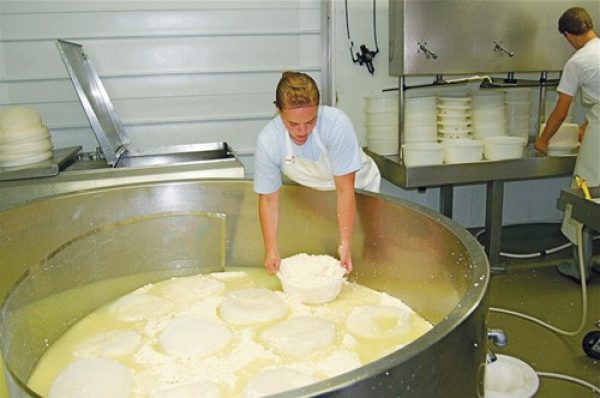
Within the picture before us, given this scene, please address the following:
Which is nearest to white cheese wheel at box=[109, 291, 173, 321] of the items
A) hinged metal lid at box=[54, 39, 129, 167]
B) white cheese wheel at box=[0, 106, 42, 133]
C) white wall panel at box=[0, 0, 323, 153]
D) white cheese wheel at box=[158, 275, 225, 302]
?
white cheese wheel at box=[158, 275, 225, 302]

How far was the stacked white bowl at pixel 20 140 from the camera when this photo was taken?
2.44 m

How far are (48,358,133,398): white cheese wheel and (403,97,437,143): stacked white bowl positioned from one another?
2.36 metres

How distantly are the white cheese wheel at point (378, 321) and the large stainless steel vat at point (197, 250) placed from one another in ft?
0.24

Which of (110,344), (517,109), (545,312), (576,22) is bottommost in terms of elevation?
(545,312)

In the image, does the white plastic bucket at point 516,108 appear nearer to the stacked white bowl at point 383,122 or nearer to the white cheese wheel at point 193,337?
the stacked white bowl at point 383,122

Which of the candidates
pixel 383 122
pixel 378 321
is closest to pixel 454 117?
pixel 383 122

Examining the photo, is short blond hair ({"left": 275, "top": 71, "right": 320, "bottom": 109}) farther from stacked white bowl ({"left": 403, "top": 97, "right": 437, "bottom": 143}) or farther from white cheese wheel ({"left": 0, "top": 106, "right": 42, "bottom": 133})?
stacked white bowl ({"left": 403, "top": 97, "right": 437, "bottom": 143})

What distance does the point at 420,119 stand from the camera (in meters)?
3.23

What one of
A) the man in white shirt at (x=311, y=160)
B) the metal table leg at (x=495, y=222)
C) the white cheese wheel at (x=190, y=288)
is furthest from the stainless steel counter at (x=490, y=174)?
the white cheese wheel at (x=190, y=288)

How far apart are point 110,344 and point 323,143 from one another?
91cm

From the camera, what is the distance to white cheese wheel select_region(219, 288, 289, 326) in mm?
1598

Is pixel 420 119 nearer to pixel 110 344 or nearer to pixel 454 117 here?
pixel 454 117

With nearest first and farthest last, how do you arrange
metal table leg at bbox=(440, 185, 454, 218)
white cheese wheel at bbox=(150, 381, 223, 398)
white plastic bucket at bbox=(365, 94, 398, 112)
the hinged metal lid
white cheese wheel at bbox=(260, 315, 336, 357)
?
white cheese wheel at bbox=(150, 381, 223, 398) < white cheese wheel at bbox=(260, 315, 336, 357) < the hinged metal lid < white plastic bucket at bbox=(365, 94, 398, 112) < metal table leg at bbox=(440, 185, 454, 218)

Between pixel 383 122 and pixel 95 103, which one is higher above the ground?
pixel 95 103
